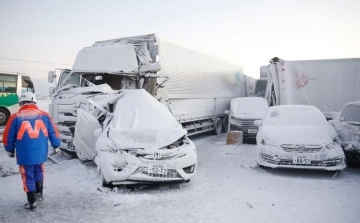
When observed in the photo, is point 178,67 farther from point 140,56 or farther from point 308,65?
point 308,65

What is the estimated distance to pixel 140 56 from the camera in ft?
28.6

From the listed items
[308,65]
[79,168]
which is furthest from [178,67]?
[79,168]

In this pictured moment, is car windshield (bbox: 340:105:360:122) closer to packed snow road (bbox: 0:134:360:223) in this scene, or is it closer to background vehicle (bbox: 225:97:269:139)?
packed snow road (bbox: 0:134:360:223)

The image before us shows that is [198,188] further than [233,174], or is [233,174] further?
[233,174]

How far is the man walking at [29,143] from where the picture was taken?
3.93 m

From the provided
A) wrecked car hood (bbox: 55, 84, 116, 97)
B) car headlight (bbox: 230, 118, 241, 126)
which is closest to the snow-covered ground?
wrecked car hood (bbox: 55, 84, 116, 97)

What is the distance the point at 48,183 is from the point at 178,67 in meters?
6.39

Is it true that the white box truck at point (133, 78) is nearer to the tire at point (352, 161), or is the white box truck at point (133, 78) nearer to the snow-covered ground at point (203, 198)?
the snow-covered ground at point (203, 198)

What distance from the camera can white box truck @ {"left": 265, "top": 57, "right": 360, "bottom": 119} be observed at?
976 cm

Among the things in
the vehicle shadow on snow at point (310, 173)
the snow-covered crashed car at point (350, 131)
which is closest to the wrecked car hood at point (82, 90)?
the vehicle shadow on snow at point (310, 173)

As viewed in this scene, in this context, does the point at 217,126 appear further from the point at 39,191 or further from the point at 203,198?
the point at 39,191

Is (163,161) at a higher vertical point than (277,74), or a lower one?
lower

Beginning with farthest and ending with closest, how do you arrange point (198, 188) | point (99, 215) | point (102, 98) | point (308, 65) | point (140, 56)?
1. point (308, 65)
2. point (140, 56)
3. point (102, 98)
4. point (198, 188)
5. point (99, 215)

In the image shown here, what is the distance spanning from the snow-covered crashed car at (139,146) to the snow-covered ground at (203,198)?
1.14ft
